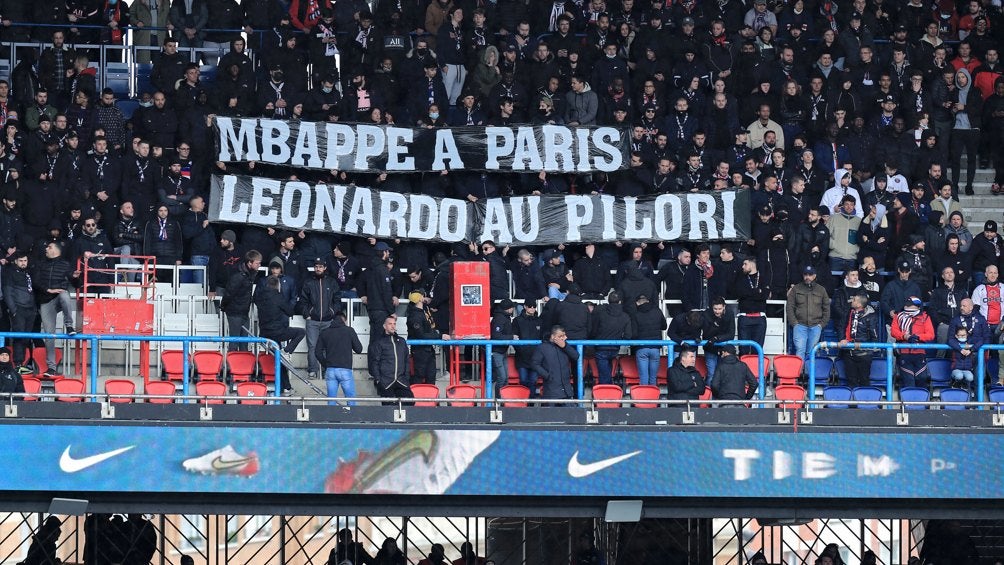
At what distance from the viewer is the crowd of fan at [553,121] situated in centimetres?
2375

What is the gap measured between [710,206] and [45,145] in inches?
337

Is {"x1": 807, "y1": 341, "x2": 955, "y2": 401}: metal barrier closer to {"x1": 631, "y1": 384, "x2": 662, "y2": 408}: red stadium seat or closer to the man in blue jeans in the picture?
{"x1": 631, "y1": 384, "x2": 662, "y2": 408}: red stadium seat

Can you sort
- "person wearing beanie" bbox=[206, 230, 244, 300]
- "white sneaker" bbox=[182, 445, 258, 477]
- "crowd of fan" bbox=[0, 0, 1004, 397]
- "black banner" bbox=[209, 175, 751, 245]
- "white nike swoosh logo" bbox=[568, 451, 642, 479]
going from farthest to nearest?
1. "black banner" bbox=[209, 175, 751, 245]
2. "crowd of fan" bbox=[0, 0, 1004, 397]
3. "person wearing beanie" bbox=[206, 230, 244, 300]
4. "white nike swoosh logo" bbox=[568, 451, 642, 479]
5. "white sneaker" bbox=[182, 445, 258, 477]

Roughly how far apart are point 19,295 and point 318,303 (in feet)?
11.4

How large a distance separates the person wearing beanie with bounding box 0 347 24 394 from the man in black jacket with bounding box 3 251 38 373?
1.77m

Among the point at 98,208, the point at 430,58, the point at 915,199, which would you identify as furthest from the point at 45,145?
the point at 915,199

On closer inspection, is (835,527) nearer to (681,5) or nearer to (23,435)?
(681,5)

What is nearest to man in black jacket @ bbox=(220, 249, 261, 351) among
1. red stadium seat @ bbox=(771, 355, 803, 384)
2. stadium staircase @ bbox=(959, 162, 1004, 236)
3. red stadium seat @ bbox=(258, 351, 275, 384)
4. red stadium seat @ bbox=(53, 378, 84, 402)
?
red stadium seat @ bbox=(258, 351, 275, 384)

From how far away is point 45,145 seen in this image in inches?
973

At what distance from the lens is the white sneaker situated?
65.8 feet

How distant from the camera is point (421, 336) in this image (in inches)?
890

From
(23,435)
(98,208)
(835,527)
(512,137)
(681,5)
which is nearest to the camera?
(23,435)

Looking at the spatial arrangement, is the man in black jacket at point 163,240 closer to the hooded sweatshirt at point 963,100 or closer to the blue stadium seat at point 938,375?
the blue stadium seat at point 938,375

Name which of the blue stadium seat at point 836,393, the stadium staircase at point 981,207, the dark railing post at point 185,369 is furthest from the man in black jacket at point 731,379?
the stadium staircase at point 981,207
